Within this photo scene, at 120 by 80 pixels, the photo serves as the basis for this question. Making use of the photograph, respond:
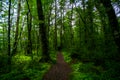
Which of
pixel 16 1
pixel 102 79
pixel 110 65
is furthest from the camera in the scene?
pixel 16 1

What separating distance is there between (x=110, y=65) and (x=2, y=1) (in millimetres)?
12200

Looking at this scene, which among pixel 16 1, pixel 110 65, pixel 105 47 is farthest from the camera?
pixel 16 1

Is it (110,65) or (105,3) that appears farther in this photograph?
(110,65)

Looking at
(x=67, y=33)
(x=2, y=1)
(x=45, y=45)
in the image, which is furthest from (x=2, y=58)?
(x=67, y=33)

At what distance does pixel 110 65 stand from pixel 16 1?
51.6 ft

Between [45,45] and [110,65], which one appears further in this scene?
[45,45]

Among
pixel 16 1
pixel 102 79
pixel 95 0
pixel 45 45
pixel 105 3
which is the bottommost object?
pixel 102 79

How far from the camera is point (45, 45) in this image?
1545cm

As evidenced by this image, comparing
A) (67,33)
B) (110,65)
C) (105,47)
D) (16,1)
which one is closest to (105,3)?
(110,65)

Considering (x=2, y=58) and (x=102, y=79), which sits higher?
(x=2, y=58)

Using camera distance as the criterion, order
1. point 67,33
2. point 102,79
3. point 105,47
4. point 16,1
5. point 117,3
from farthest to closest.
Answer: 1. point 67,33
2. point 16,1
3. point 105,47
4. point 117,3
5. point 102,79

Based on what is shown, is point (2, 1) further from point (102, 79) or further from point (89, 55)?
point (102, 79)

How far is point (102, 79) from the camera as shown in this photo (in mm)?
8141

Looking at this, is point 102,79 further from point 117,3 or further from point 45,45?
point 45,45
